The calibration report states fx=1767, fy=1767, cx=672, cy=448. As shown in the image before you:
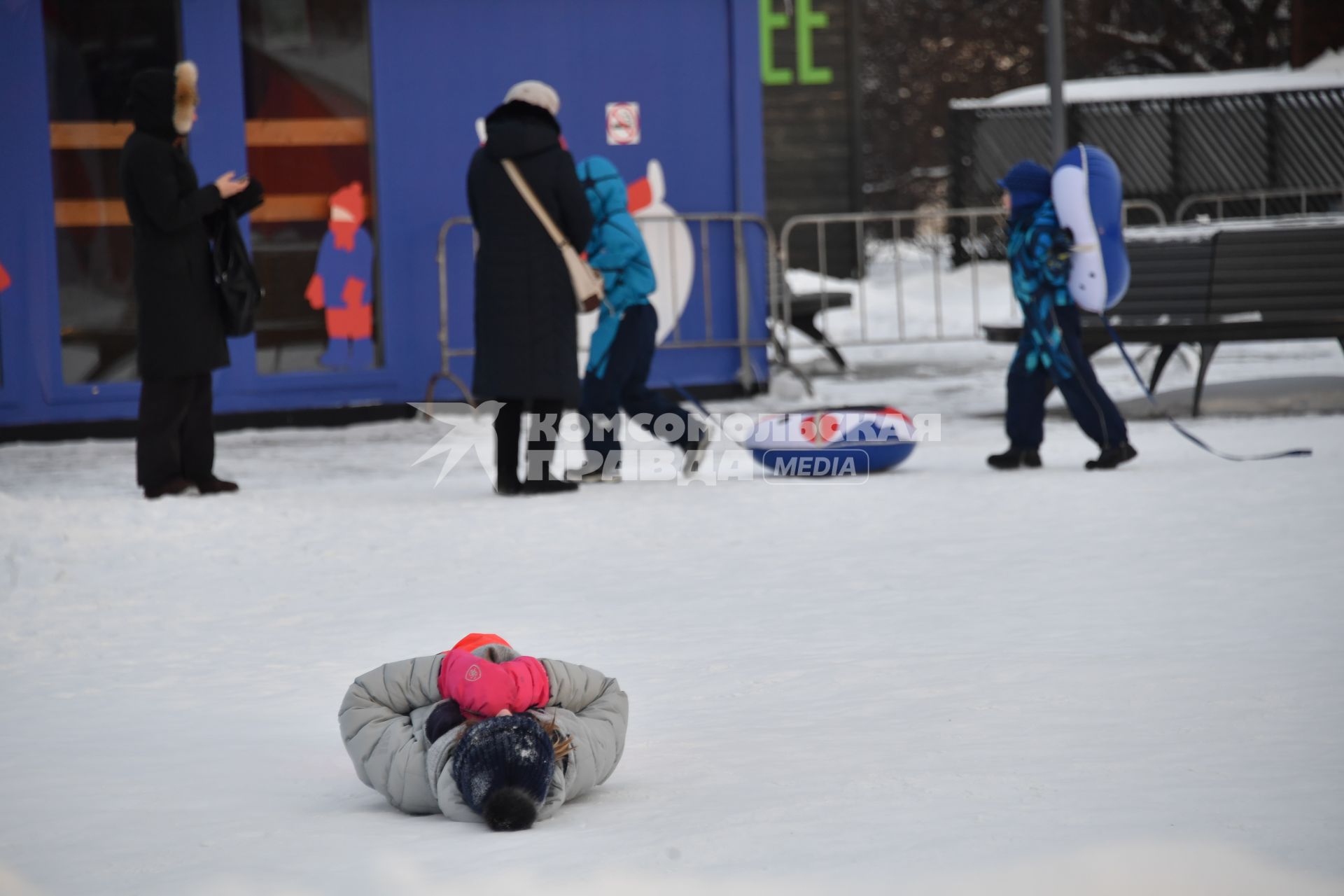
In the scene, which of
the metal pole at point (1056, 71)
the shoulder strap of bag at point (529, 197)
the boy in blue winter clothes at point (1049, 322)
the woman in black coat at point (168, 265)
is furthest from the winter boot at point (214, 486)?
the metal pole at point (1056, 71)

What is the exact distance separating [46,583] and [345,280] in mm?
5563

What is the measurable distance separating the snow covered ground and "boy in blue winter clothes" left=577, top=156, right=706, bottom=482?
43cm

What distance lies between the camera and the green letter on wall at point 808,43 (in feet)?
72.2

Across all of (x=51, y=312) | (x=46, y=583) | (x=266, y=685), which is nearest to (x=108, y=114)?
(x=51, y=312)

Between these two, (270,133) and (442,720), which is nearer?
(442,720)

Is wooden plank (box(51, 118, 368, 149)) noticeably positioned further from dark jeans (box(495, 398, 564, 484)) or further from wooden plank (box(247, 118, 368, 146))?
dark jeans (box(495, 398, 564, 484))

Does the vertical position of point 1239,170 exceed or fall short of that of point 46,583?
it exceeds it

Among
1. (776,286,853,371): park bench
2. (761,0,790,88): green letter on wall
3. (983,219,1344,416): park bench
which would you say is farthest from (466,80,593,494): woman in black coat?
(761,0,790,88): green letter on wall

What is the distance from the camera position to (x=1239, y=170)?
2311cm

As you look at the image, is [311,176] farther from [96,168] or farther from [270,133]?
[96,168]

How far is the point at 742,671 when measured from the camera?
14.5 feet

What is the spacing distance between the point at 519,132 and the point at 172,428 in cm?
202

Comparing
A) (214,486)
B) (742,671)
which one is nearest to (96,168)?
(214,486)

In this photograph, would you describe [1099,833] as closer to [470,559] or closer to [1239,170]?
[470,559]
